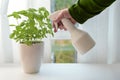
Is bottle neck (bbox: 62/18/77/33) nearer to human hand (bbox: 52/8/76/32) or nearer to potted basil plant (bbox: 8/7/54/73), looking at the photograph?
→ human hand (bbox: 52/8/76/32)

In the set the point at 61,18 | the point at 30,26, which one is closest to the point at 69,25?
the point at 61,18

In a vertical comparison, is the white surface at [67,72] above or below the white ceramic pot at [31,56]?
below

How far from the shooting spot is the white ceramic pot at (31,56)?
1046 millimetres

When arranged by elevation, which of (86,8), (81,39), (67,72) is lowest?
(67,72)

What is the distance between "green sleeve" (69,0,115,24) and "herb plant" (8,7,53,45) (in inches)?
8.3

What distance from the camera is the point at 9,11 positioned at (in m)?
1.20

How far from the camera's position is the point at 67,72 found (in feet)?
3.57

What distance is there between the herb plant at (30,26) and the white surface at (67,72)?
15 centimetres

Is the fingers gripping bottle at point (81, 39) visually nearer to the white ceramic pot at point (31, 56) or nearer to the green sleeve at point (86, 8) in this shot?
the green sleeve at point (86, 8)

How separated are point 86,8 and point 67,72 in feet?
1.21

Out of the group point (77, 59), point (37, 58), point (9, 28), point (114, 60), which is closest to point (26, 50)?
point (37, 58)

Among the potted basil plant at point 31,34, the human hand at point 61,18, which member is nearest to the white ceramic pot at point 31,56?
the potted basil plant at point 31,34

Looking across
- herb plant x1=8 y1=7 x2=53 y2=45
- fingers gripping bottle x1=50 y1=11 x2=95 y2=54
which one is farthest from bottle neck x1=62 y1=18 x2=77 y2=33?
herb plant x1=8 y1=7 x2=53 y2=45

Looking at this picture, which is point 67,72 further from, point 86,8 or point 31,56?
point 86,8
